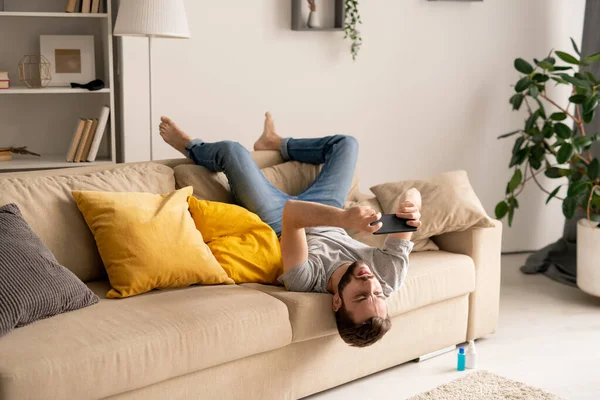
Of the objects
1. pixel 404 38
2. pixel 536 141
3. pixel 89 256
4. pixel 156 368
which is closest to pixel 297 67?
pixel 404 38

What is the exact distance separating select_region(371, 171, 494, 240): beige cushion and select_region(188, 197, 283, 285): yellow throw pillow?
65cm

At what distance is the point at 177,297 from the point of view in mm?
2645

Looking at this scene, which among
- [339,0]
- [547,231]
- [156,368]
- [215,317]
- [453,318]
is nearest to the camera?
[156,368]

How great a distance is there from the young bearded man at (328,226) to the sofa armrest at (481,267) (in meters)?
0.43

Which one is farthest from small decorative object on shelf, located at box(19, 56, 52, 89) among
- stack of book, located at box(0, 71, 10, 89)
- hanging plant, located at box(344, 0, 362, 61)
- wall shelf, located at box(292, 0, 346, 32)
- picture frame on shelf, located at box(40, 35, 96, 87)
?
hanging plant, located at box(344, 0, 362, 61)

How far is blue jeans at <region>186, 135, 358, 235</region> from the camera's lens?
3168mm

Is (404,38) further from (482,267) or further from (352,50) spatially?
(482,267)

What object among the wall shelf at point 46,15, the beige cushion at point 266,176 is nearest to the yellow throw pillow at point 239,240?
the beige cushion at point 266,176

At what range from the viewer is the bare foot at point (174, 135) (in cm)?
347

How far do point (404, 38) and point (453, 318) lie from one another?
6.31ft

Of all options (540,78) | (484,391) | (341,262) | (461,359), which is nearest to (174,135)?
(341,262)

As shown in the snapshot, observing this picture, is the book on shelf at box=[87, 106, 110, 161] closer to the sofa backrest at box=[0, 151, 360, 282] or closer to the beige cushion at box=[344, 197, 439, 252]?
the sofa backrest at box=[0, 151, 360, 282]

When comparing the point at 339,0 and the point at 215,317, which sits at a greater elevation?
the point at 339,0

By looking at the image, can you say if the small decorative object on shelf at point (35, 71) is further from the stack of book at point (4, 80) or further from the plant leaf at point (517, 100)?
the plant leaf at point (517, 100)
